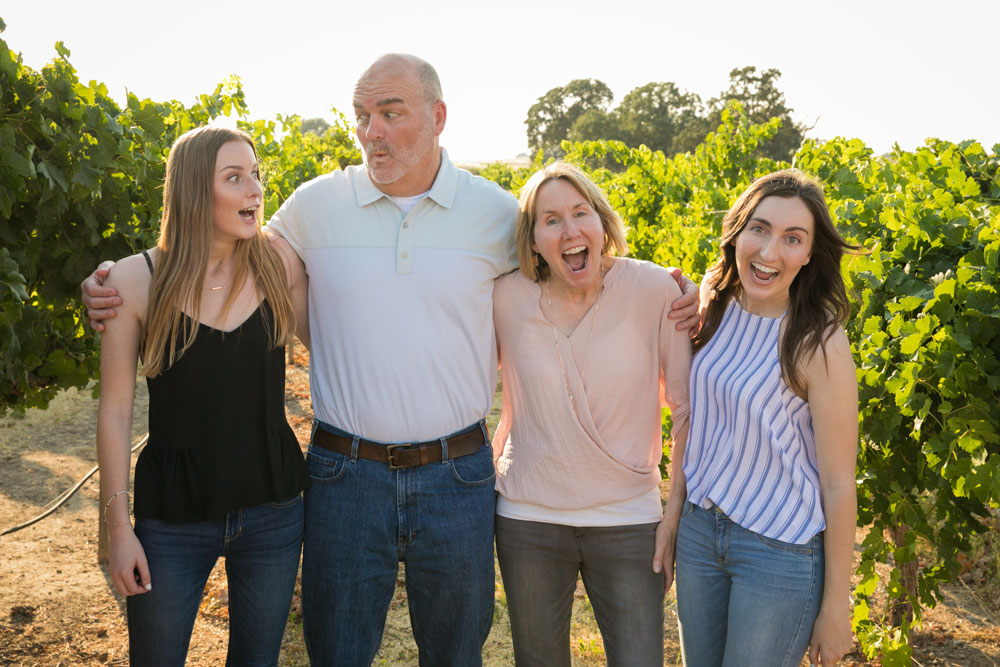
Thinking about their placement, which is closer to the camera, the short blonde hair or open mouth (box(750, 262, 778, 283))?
open mouth (box(750, 262, 778, 283))

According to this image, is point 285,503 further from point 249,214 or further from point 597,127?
point 597,127

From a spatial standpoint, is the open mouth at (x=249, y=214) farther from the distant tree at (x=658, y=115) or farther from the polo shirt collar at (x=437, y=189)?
the distant tree at (x=658, y=115)

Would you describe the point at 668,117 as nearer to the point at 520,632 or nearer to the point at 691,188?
the point at 691,188

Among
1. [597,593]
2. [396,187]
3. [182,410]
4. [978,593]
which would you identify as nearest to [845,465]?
[597,593]

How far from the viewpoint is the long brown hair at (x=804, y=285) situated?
2246 millimetres

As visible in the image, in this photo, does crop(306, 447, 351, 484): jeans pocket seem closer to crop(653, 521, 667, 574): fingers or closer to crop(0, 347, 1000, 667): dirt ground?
crop(653, 521, 667, 574): fingers

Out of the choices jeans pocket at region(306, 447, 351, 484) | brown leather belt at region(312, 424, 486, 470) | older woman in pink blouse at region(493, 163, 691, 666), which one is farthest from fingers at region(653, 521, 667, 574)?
jeans pocket at region(306, 447, 351, 484)

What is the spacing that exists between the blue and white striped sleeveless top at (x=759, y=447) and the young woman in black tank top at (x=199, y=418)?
48.2 inches

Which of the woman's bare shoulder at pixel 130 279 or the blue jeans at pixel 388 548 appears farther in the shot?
the blue jeans at pixel 388 548

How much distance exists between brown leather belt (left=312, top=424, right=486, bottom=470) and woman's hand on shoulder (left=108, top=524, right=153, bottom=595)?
0.62 metres

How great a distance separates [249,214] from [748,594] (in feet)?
5.71

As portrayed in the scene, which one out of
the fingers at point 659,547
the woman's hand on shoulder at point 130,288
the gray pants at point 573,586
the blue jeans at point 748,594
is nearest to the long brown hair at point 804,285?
the blue jeans at point 748,594

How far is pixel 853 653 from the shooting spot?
4.30 metres

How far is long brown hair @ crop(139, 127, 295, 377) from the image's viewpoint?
90.0 inches
